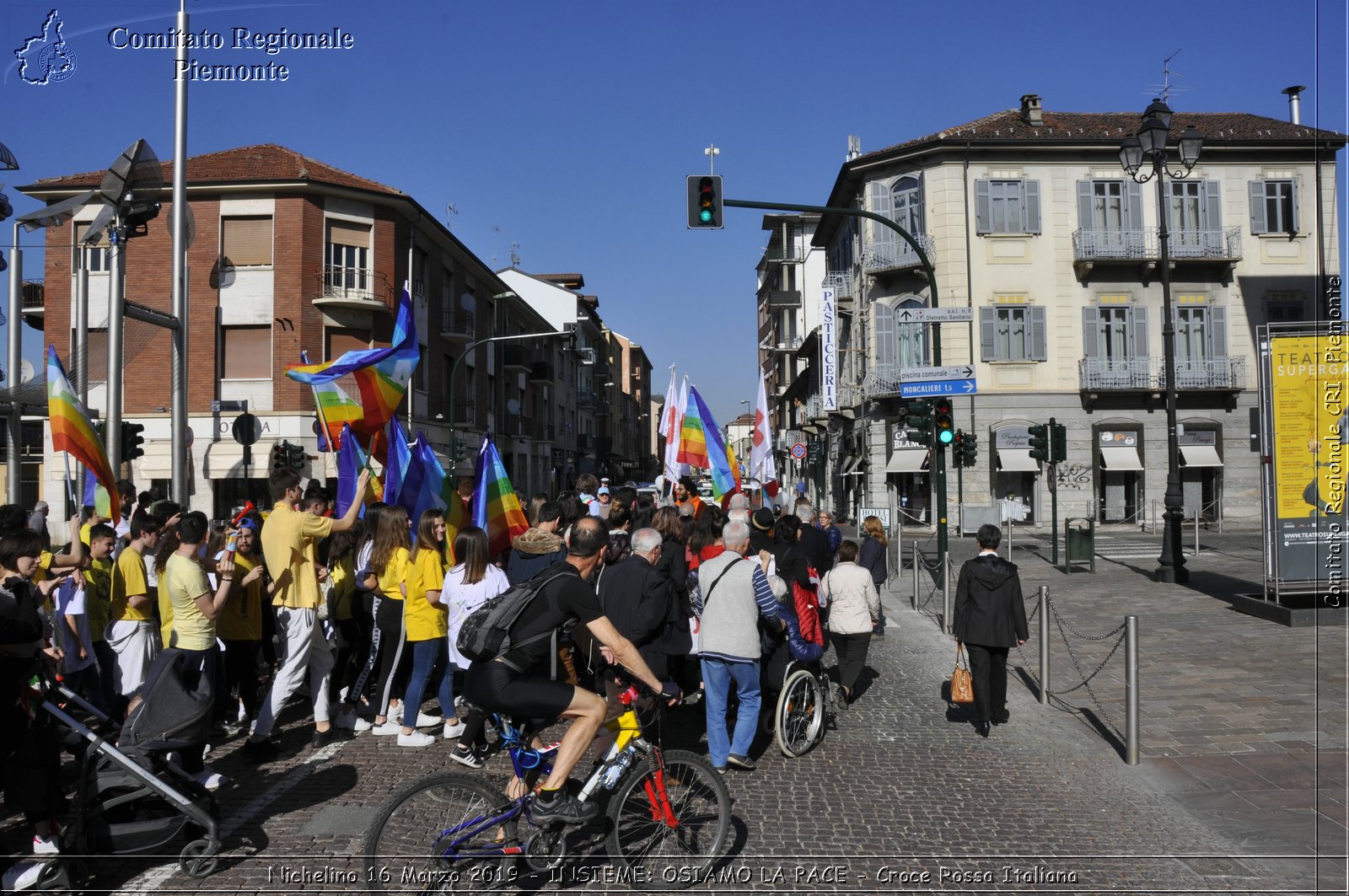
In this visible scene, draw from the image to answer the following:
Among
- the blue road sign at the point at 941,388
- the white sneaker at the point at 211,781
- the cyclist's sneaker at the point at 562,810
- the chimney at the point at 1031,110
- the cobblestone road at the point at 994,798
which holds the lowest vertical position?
the cobblestone road at the point at 994,798

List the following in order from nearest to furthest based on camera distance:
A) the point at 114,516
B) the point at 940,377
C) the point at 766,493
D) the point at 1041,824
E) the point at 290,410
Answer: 1. the point at 1041,824
2. the point at 114,516
3. the point at 940,377
4. the point at 766,493
5. the point at 290,410

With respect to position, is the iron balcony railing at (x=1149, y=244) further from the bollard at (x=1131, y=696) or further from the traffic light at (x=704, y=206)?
the bollard at (x=1131, y=696)

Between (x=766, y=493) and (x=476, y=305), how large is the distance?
85.3 ft

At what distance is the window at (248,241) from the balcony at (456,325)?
8017 mm

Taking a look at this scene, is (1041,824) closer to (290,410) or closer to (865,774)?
(865,774)

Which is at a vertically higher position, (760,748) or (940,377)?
(940,377)

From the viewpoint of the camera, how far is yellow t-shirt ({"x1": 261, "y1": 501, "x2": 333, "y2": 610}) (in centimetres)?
677

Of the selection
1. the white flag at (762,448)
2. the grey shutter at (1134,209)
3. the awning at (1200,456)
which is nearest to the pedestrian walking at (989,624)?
the white flag at (762,448)

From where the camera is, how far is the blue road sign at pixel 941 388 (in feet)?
45.4

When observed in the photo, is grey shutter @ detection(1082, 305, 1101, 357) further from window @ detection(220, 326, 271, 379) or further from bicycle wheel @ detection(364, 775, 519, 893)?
bicycle wheel @ detection(364, 775, 519, 893)

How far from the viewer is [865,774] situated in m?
6.45

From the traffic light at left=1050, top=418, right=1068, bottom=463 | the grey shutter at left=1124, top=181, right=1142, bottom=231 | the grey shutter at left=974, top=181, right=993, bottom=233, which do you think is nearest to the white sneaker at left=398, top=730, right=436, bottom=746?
the traffic light at left=1050, top=418, right=1068, bottom=463

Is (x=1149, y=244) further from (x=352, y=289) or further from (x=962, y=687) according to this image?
(x=962, y=687)

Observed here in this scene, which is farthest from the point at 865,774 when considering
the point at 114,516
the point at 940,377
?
the point at 940,377
